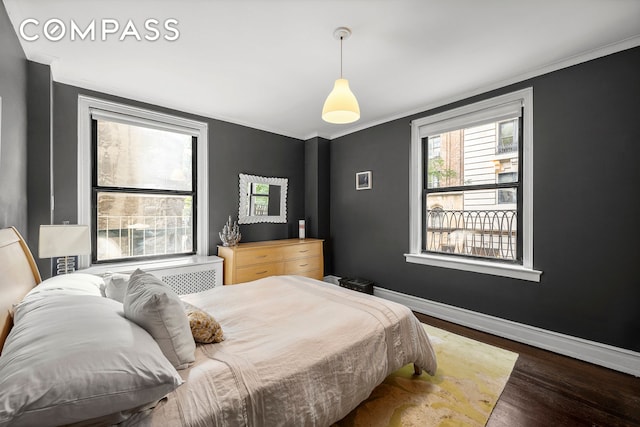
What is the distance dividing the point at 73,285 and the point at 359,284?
3064 millimetres

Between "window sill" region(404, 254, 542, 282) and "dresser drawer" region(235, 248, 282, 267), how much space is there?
174cm

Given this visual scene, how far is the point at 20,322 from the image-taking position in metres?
1.03

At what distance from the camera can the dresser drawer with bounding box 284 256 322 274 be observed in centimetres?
386

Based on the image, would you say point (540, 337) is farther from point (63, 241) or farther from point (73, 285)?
point (63, 241)

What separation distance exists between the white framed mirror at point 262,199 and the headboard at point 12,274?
7.92ft

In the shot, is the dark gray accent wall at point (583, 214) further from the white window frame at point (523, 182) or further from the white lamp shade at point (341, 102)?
the white lamp shade at point (341, 102)

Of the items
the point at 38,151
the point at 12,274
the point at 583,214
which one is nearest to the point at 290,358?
the point at 12,274

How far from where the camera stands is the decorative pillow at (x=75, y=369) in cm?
71

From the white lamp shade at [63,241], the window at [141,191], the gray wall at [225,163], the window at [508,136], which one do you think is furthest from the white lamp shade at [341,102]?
the window at [141,191]

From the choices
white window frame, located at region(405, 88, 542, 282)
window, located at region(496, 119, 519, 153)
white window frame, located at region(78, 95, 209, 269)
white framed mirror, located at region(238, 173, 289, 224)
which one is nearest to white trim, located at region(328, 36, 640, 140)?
white window frame, located at region(405, 88, 542, 282)

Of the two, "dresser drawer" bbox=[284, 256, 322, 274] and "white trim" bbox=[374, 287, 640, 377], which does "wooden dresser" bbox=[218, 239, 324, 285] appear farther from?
"white trim" bbox=[374, 287, 640, 377]

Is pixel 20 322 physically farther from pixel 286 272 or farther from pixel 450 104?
pixel 450 104

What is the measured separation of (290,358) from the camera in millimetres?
1313

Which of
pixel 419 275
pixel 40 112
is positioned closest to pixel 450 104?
pixel 419 275
